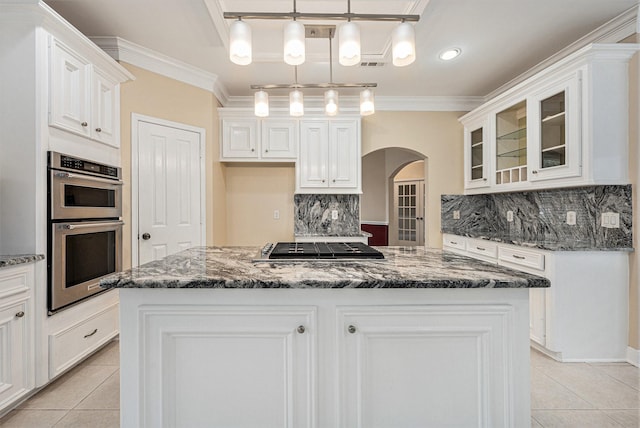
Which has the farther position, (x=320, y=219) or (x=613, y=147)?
(x=320, y=219)

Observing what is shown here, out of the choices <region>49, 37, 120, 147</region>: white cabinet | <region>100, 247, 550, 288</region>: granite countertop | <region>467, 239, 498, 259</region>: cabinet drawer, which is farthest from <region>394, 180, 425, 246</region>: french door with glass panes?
<region>49, 37, 120, 147</region>: white cabinet

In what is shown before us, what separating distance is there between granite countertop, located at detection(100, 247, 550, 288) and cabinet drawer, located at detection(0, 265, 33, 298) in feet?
3.09

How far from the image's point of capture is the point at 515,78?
367 cm

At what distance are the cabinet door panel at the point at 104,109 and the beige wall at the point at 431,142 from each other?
108 inches

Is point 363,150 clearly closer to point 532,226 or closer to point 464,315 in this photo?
point 532,226

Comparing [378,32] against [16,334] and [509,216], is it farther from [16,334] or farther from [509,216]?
[16,334]

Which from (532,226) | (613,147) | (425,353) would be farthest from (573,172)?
(425,353)

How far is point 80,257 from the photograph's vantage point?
7.58ft

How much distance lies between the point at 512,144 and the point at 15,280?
406 cm

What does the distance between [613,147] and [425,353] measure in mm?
2315

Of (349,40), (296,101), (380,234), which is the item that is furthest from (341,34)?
(380,234)

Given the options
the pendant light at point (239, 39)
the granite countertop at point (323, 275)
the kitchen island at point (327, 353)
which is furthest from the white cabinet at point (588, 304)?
the pendant light at point (239, 39)

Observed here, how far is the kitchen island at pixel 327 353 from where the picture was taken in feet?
4.35

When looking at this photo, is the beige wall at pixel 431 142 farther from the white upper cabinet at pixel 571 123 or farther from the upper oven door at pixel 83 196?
the upper oven door at pixel 83 196
